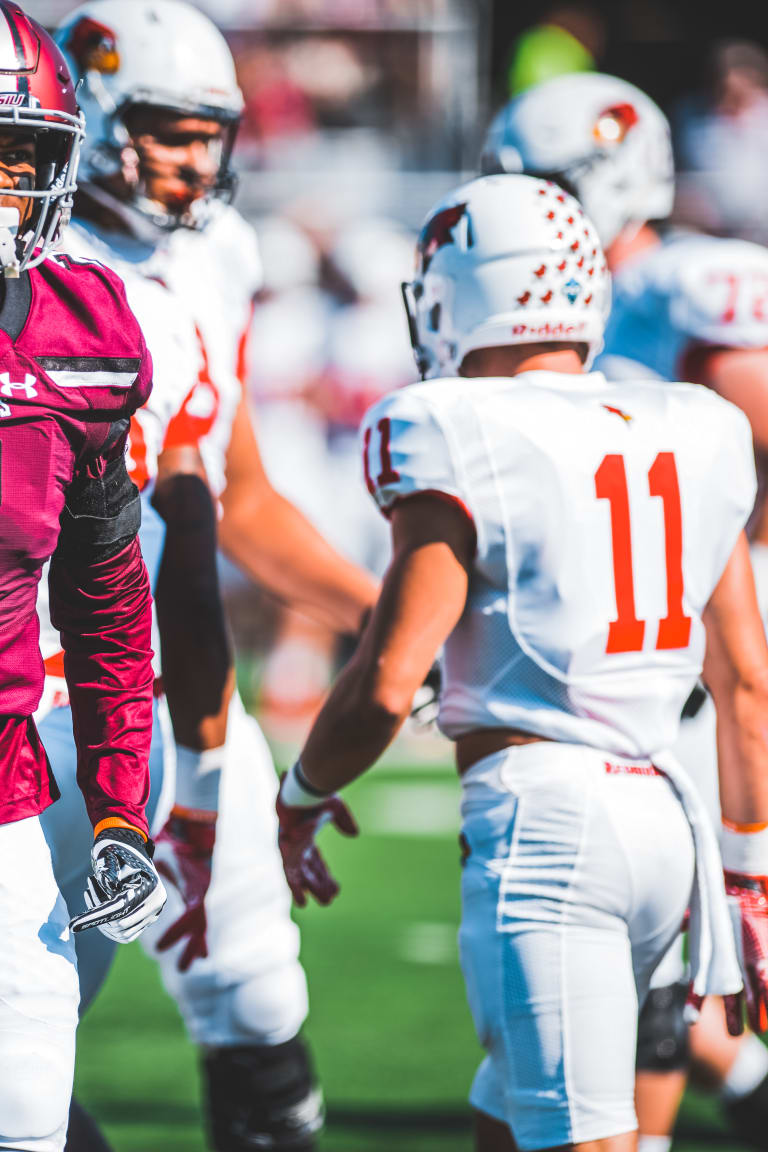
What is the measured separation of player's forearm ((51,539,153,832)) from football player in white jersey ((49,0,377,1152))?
677mm

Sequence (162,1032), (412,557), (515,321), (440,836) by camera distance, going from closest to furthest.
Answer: (412,557) < (515,321) < (162,1032) < (440,836)

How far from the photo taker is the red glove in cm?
270

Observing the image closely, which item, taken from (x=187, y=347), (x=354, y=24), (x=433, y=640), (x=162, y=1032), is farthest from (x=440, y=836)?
(x=354, y=24)

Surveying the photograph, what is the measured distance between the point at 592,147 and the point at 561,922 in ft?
6.79

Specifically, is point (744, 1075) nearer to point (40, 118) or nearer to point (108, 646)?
point (108, 646)

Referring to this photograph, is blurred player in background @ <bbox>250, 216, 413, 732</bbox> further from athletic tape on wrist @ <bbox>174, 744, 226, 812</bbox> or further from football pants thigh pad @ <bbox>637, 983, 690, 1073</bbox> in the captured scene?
athletic tape on wrist @ <bbox>174, 744, 226, 812</bbox>

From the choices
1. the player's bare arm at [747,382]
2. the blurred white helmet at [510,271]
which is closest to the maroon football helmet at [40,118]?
the blurred white helmet at [510,271]

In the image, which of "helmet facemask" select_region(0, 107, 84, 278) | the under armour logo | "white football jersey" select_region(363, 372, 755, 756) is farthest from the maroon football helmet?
"white football jersey" select_region(363, 372, 755, 756)

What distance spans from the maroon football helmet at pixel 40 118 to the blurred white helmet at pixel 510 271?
688 millimetres

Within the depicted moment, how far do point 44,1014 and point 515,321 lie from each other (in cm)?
123

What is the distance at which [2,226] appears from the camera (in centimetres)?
201

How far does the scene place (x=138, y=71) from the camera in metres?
3.00

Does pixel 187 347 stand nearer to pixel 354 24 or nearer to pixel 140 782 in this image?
pixel 140 782

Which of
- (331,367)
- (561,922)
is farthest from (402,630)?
(331,367)
